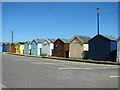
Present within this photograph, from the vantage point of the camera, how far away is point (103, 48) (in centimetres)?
2284

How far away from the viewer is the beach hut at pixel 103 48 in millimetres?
21906

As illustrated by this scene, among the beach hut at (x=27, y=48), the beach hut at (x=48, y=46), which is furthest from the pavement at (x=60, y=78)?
the beach hut at (x=27, y=48)

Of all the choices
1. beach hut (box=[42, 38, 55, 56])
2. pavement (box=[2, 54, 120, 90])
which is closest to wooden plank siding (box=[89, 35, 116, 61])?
pavement (box=[2, 54, 120, 90])

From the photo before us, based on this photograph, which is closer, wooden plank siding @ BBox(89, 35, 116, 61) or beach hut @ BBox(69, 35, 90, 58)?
wooden plank siding @ BBox(89, 35, 116, 61)

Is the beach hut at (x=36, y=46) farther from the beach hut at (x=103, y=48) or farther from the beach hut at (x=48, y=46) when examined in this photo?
the beach hut at (x=103, y=48)

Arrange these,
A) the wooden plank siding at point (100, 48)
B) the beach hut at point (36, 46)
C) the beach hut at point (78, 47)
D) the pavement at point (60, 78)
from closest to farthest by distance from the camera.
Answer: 1. the pavement at point (60, 78)
2. the wooden plank siding at point (100, 48)
3. the beach hut at point (78, 47)
4. the beach hut at point (36, 46)

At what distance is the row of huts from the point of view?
73.0 ft

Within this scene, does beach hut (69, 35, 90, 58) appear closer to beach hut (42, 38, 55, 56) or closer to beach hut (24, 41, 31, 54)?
beach hut (42, 38, 55, 56)

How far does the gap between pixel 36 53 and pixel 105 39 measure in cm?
2438

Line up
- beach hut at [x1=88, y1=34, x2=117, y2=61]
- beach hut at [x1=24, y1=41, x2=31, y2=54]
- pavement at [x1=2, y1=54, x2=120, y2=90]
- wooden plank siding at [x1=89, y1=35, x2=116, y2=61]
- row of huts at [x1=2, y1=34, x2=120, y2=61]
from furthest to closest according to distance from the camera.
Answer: beach hut at [x1=24, y1=41, x2=31, y2=54] → row of huts at [x1=2, y1=34, x2=120, y2=61] → wooden plank siding at [x1=89, y1=35, x2=116, y2=61] → beach hut at [x1=88, y1=34, x2=117, y2=61] → pavement at [x1=2, y1=54, x2=120, y2=90]

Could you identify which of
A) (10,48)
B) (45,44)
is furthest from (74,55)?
(10,48)

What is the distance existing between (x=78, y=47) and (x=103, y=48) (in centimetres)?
609

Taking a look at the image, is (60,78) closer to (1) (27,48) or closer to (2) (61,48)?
(2) (61,48)

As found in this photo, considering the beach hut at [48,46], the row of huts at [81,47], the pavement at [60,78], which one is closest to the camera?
the pavement at [60,78]
